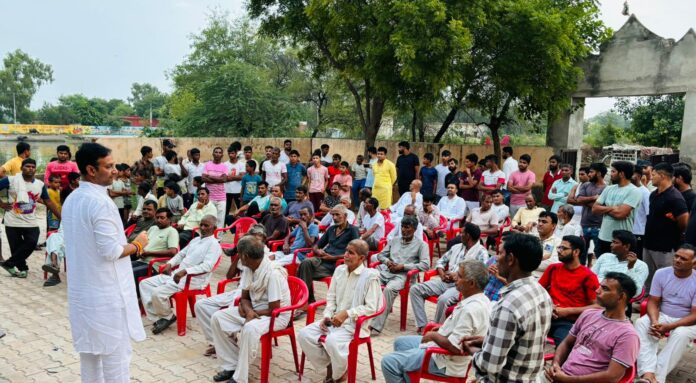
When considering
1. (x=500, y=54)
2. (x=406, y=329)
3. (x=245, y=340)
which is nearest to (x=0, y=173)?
(x=245, y=340)

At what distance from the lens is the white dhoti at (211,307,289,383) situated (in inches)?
170

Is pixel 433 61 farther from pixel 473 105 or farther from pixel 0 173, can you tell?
pixel 0 173

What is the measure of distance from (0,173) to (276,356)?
5386mm

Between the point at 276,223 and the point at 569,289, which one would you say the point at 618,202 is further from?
the point at 276,223

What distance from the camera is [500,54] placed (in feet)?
38.3

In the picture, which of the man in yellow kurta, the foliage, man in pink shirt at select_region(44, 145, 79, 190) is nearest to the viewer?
man in pink shirt at select_region(44, 145, 79, 190)

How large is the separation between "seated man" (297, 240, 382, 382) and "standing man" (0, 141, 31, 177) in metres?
5.70

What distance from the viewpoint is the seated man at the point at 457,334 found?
3574mm

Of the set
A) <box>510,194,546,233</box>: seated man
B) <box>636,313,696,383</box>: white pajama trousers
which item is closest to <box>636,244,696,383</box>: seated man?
<box>636,313,696,383</box>: white pajama trousers

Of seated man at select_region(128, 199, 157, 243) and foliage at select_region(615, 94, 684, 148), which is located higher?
foliage at select_region(615, 94, 684, 148)

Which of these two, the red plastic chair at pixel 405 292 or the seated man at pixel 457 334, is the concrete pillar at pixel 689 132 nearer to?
the red plastic chair at pixel 405 292

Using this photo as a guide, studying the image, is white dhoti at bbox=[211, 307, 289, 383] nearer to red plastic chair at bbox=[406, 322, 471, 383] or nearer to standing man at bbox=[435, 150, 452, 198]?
red plastic chair at bbox=[406, 322, 471, 383]

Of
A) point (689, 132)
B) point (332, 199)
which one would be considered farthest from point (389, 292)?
point (689, 132)

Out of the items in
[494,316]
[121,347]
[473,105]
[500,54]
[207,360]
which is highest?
[500,54]
